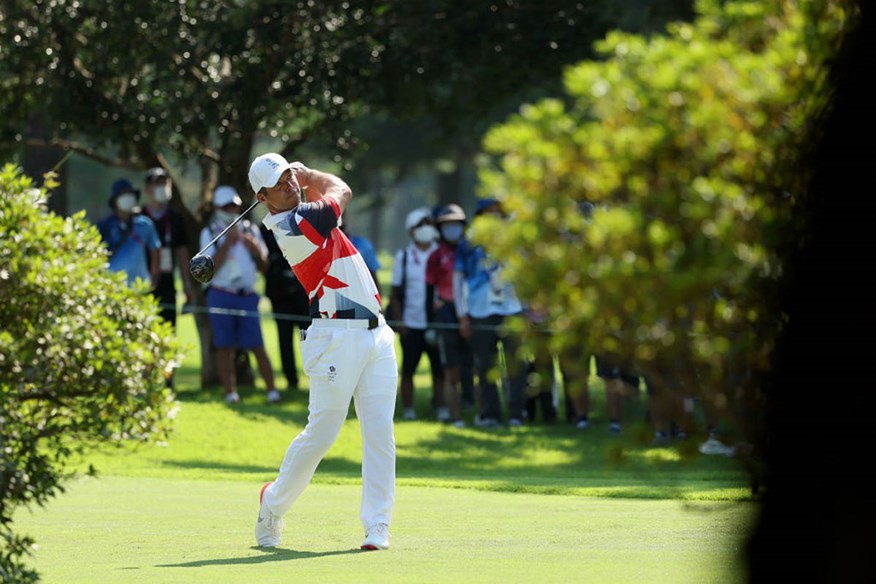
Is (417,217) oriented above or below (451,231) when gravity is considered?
above

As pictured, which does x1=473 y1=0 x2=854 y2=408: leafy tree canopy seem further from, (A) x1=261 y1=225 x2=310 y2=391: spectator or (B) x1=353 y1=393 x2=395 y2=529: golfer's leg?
(A) x1=261 y1=225 x2=310 y2=391: spectator

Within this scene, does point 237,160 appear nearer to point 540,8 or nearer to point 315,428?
point 540,8

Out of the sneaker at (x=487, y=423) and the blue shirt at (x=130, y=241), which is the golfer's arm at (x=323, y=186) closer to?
the blue shirt at (x=130, y=241)

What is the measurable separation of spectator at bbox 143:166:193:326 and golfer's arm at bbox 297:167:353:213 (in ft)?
34.2

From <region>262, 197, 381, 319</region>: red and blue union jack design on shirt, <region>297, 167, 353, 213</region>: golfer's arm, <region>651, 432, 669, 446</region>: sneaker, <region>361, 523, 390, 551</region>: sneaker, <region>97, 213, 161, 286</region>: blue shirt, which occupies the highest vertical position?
<region>97, 213, 161, 286</region>: blue shirt

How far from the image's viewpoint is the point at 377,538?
9.38m

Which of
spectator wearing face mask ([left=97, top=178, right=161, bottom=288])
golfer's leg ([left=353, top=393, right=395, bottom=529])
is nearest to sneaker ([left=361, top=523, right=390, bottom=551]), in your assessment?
golfer's leg ([left=353, top=393, right=395, bottom=529])

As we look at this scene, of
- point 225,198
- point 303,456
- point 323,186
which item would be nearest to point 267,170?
point 323,186

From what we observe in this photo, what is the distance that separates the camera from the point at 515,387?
66.9 ft

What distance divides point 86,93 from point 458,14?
15.2 ft

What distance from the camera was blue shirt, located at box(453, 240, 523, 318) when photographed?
62.8ft

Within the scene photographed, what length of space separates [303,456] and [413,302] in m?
10.6

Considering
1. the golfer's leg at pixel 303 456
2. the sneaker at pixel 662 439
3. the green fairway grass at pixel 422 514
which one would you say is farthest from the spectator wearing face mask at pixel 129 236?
the golfer's leg at pixel 303 456

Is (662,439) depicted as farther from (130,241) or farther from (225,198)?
(130,241)
